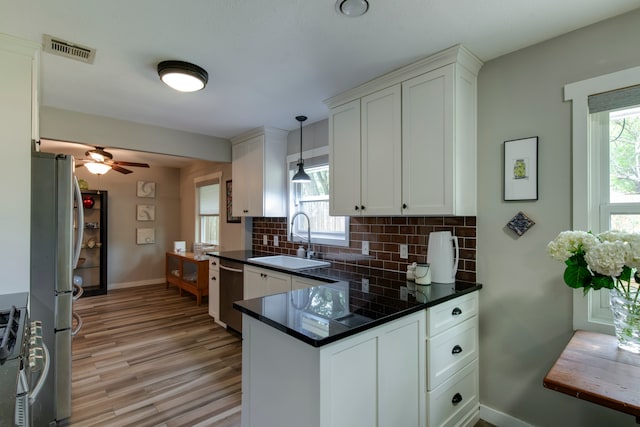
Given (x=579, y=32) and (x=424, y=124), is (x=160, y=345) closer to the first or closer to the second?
(x=424, y=124)

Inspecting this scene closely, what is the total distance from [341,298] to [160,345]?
8.58ft

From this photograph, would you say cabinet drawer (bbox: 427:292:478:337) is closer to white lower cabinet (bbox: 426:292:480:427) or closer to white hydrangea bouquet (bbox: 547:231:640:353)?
white lower cabinet (bbox: 426:292:480:427)

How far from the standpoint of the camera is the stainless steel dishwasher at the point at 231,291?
134 inches

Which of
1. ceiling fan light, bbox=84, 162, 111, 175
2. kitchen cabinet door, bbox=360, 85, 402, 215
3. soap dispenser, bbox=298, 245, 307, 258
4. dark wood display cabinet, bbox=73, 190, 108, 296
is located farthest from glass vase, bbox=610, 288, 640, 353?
dark wood display cabinet, bbox=73, 190, 108, 296

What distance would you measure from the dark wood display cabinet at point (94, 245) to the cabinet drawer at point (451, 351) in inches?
230

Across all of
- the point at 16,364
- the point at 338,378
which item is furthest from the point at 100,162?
the point at 338,378

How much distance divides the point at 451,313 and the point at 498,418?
86cm

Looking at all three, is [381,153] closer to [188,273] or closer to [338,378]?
[338,378]

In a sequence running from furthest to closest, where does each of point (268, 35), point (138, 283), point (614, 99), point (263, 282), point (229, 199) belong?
point (138, 283)
point (229, 199)
point (263, 282)
point (268, 35)
point (614, 99)

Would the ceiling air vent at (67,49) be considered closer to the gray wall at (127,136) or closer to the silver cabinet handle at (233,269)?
the gray wall at (127,136)

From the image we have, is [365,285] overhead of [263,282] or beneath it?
overhead

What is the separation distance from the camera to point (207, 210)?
5.85 meters

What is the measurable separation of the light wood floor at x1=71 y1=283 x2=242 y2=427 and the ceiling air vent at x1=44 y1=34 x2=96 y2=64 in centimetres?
247

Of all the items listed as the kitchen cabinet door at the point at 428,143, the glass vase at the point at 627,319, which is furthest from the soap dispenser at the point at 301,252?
the glass vase at the point at 627,319
